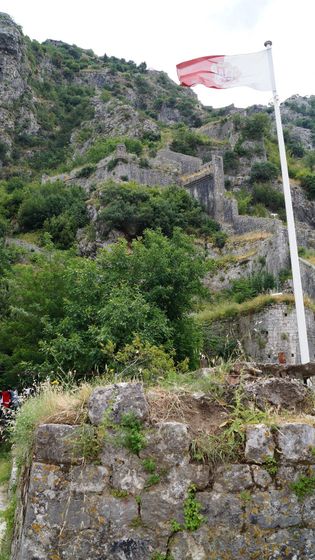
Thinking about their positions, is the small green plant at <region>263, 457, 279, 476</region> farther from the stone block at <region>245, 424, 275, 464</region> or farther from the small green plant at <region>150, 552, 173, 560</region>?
the small green plant at <region>150, 552, 173, 560</region>

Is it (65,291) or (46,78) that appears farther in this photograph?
(46,78)

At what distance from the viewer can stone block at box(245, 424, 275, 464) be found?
376 cm

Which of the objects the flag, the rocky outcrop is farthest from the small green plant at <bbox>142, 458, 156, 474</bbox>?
the rocky outcrop

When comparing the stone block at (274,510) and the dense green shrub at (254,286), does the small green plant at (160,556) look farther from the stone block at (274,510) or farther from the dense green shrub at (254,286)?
the dense green shrub at (254,286)

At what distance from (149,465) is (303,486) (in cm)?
103

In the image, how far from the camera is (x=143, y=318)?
1232 cm

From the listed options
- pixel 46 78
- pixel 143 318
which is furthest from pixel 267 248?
pixel 46 78

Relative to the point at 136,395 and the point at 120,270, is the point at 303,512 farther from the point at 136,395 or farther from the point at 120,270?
the point at 120,270

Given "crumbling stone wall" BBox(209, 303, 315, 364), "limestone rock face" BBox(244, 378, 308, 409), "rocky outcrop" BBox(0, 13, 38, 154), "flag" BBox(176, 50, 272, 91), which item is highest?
"rocky outcrop" BBox(0, 13, 38, 154)

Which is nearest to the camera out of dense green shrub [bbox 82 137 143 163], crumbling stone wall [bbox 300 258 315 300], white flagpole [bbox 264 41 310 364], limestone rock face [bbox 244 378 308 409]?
limestone rock face [bbox 244 378 308 409]

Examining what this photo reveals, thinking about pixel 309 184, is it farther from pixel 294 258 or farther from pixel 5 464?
pixel 5 464

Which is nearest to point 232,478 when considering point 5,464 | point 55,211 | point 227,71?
point 5,464

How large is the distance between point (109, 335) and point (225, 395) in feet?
25.2

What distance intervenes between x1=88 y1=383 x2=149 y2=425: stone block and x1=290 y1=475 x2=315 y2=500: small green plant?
1.09 meters
